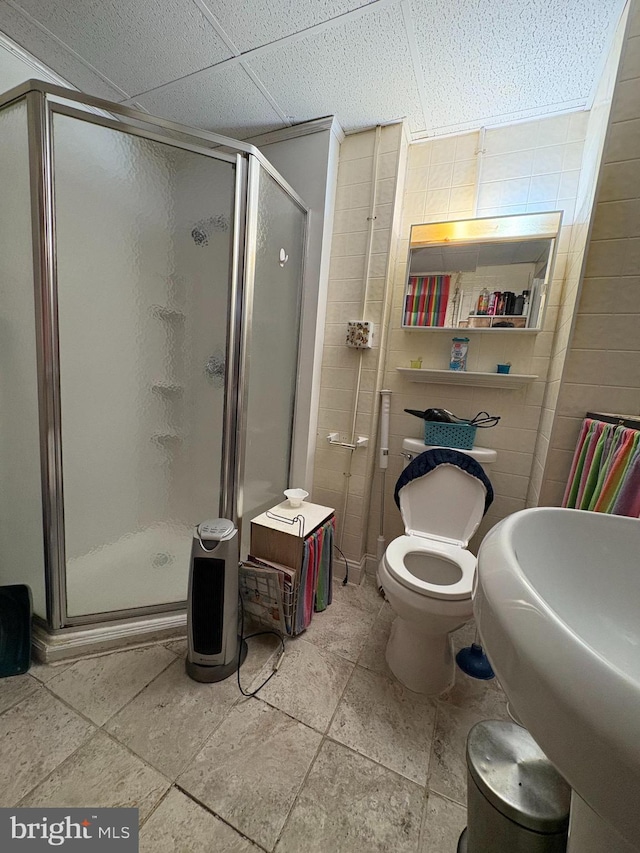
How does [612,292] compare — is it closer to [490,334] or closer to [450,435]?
[490,334]

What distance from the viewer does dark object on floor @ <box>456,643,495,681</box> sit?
4.28ft

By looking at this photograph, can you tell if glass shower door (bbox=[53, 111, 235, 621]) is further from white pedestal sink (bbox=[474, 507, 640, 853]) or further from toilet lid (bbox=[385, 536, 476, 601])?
white pedestal sink (bbox=[474, 507, 640, 853])

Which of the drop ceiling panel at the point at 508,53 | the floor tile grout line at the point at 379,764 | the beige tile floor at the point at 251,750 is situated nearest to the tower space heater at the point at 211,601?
the beige tile floor at the point at 251,750

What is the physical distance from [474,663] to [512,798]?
726mm

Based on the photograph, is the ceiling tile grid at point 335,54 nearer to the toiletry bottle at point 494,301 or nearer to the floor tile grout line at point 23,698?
the toiletry bottle at point 494,301

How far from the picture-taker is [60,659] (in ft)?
4.03

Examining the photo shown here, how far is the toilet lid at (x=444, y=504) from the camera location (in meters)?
1.50

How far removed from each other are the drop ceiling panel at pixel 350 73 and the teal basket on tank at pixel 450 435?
1.41 m

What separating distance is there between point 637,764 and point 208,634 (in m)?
1.24

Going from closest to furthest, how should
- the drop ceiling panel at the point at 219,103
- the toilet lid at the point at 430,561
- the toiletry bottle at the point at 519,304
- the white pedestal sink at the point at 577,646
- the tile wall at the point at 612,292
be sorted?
1. the white pedestal sink at the point at 577,646
2. the tile wall at the point at 612,292
3. the toilet lid at the point at 430,561
4. the drop ceiling panel at the point at 219,103
5. the toiletry bottle at the point at 519,304

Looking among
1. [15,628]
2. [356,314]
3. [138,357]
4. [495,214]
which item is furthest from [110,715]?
[495,214]

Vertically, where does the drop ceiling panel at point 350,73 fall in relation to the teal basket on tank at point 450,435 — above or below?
above

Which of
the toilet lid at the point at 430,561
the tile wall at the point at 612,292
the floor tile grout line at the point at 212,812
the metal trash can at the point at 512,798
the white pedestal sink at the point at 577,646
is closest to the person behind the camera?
the white pedestal sink at the point at 577,646

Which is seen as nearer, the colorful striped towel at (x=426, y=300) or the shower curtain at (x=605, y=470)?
the shower curtain at (x=605, y=470)
